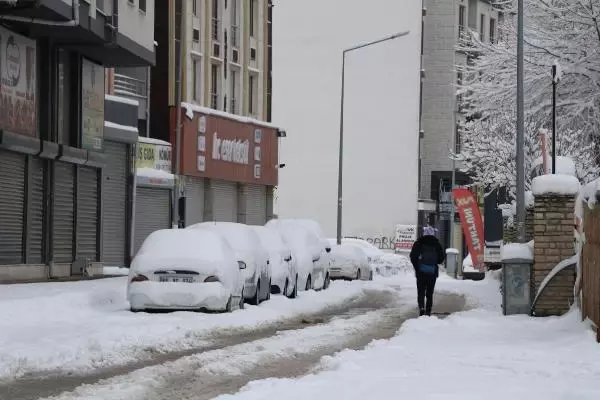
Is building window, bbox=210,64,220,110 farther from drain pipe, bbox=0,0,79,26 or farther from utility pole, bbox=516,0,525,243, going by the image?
utility pole, bbox=516,0,525,243

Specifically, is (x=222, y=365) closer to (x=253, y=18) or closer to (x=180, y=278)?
(x=180, y=278)

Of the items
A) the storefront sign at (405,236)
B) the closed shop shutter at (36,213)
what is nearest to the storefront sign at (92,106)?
the closed shop shutter at (36,213)

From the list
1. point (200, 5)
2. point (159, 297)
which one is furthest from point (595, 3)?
point (200, 5)

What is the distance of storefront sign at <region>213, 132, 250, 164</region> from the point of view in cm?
5012

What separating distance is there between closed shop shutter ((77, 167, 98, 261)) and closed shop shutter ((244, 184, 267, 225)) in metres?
18.6

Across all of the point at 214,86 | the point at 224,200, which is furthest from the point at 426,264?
the point at 224,200

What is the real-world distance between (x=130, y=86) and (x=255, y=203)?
11793mm

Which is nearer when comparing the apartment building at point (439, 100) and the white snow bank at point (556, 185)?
the white snow bank at point (556, 185)

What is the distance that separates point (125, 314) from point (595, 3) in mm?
11715

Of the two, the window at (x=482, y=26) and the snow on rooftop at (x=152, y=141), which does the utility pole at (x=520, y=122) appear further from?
the window at (x=482, y=26)

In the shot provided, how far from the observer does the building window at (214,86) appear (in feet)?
166

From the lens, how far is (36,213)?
30.7 m

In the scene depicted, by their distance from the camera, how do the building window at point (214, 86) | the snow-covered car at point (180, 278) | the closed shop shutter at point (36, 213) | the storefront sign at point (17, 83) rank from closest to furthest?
1. the snow-covered car at point (180, 278)
2. the storefront sign at point (17, 83)
3. the closed shop shutter at point (36, 213)
4. the building window at point (214, 86)

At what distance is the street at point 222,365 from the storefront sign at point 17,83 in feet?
30.4
